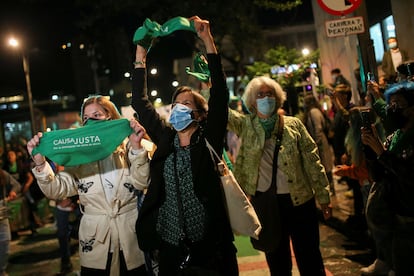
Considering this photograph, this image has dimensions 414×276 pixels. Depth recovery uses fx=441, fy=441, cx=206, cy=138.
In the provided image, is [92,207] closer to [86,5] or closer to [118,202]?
[118,202]

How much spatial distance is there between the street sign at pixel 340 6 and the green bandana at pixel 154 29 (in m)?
3.07

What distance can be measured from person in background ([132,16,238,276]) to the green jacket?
3.04 ft

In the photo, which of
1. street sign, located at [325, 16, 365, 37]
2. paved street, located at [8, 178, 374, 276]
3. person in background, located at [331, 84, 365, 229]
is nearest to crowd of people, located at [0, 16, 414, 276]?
street sign, located at [325, 16, 365, 37]

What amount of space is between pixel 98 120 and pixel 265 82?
5.28ft

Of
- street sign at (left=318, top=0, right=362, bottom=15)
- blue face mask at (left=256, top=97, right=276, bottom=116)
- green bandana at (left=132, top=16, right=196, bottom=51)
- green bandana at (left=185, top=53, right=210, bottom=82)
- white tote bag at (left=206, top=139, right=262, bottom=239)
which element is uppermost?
street sign at (left=318, top=0, right=362, bottom=15)

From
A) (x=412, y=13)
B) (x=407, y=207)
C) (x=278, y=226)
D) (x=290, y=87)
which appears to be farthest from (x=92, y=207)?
(x=290, y=87)

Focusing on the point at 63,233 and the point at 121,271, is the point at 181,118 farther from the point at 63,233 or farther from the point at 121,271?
the point at 63,233

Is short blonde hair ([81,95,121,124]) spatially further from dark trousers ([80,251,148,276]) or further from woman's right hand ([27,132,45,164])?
dark trousers ([80,251,148,276])

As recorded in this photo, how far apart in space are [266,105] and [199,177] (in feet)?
4.55

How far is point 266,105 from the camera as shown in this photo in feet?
13.6

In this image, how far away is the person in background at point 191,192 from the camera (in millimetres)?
3014

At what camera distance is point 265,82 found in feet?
13.9

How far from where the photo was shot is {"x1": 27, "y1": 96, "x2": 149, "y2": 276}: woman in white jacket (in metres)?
3.51

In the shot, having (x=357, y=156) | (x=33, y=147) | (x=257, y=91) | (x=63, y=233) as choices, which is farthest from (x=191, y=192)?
(x=63, y=233)
